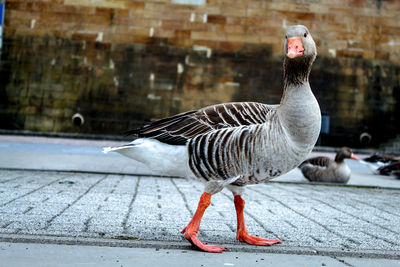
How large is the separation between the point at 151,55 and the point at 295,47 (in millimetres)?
15542

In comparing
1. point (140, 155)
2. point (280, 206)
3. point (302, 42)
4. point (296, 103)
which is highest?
point (302, 42)

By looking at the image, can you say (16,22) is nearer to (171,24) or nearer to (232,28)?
(171,24)

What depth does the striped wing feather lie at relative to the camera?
3.79 m

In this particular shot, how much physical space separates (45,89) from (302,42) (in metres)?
16.5

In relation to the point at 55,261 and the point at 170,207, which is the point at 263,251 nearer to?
the point at 55,261

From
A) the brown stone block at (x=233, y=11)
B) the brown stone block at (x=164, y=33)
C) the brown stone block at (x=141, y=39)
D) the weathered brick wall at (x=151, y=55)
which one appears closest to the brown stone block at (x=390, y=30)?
the weathered brick wall at (x=151, y=55)

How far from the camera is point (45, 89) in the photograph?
1867 cm

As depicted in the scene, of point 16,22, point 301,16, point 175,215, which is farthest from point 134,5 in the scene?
point 175,215

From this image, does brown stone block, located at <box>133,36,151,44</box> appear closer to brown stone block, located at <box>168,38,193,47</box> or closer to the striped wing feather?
brown stone block, located at <box>168,38,193,47</box>

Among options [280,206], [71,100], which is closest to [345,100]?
[71,100]

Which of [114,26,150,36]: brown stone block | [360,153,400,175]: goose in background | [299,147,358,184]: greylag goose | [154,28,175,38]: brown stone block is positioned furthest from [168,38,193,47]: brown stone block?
[299,147,358,184]: greylag goose

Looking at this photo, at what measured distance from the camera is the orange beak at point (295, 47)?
12.1 feet

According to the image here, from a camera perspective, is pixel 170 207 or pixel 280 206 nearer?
pixel 170 207

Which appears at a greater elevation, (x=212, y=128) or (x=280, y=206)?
(x=212, y=128)
